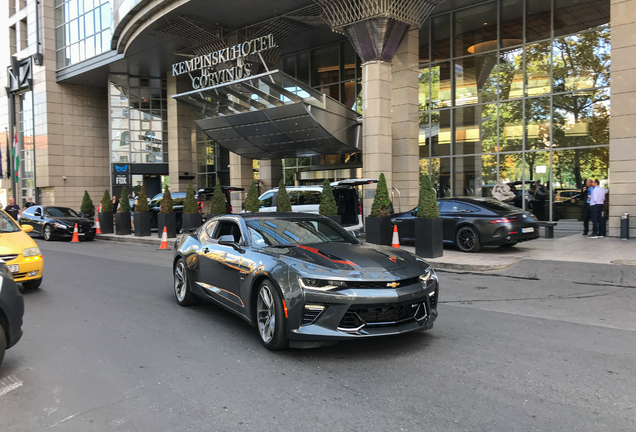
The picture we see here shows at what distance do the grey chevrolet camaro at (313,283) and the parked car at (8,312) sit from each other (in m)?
2.17

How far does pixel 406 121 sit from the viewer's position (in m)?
20.3

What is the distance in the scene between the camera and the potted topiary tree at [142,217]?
19734 millimetres

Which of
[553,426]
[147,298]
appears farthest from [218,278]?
[553,426]

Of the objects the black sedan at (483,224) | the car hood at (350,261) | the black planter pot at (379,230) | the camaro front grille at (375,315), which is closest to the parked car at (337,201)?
the black planter pot at (379,230)

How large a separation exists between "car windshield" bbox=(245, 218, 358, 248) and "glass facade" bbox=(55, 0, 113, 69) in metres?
28.9

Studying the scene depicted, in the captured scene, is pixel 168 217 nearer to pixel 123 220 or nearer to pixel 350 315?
pixel 123 220

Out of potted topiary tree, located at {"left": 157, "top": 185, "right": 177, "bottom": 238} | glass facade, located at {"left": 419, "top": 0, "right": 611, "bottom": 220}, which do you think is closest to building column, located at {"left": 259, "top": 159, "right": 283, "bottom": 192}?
glass facade, located at {"left": 419, "top": 0, "right": 611, "bottom": 220}

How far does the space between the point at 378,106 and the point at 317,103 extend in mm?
2541

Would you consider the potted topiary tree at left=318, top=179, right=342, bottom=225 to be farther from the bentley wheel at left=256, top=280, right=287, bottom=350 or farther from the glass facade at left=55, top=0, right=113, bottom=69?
the glass facade at left=55, top=0, right=113, bottom=69

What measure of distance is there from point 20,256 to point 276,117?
1334 centimetres

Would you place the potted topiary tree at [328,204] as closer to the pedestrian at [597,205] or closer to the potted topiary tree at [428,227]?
the potted topiary tree at [428,227]

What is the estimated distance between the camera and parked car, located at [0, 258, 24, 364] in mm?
4301

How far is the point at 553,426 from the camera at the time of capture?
3.31 metres

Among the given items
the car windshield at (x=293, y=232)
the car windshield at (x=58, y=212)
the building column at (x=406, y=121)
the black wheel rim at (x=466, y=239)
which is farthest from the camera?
the car windshield at (x=58, y=212)
